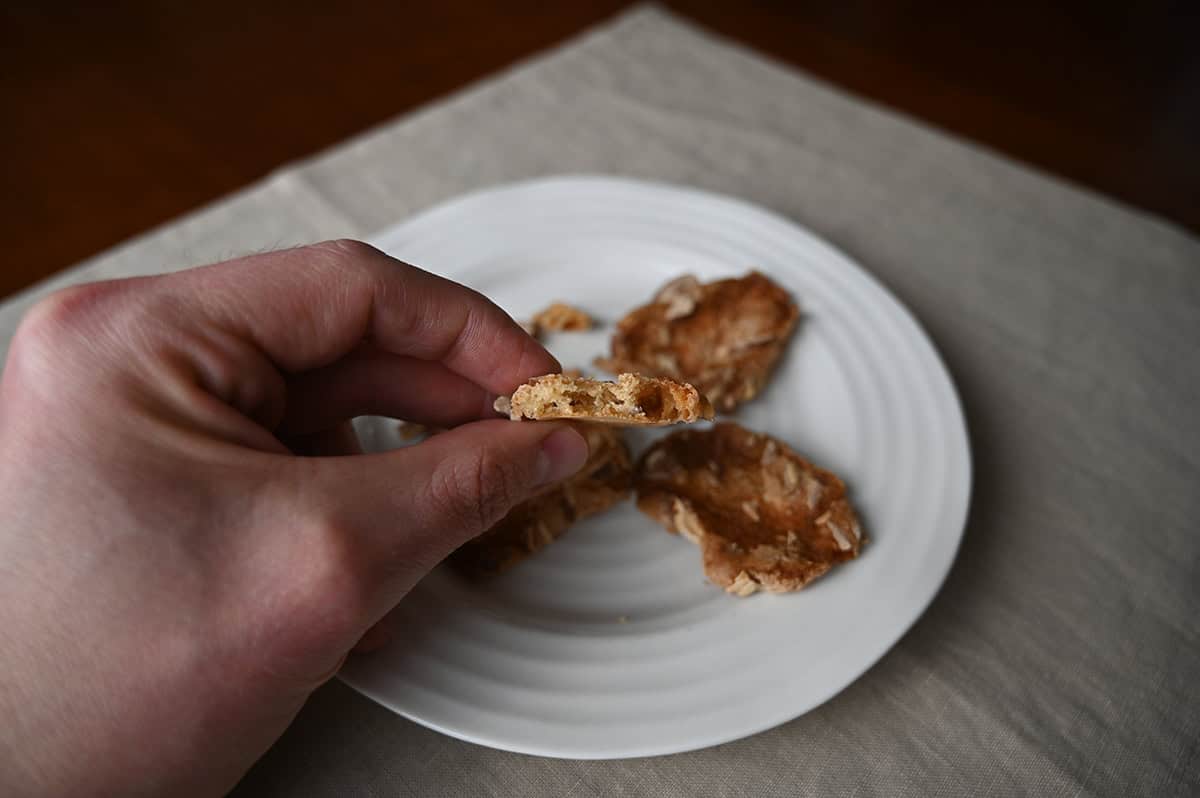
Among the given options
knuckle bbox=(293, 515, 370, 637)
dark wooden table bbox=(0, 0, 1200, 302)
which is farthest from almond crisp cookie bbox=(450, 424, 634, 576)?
dark wooden table bbox=(0, 0, 1200, 302)

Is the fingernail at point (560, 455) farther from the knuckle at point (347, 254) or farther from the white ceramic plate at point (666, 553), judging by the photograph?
the knuckle at point (347, 254)

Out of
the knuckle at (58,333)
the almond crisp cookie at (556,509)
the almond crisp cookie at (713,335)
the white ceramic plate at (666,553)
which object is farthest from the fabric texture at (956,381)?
the knuckle at (58,333)

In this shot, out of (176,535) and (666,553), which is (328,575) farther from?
(666,553)

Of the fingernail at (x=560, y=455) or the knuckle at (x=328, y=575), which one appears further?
the fingernail at (x=560, y=455)

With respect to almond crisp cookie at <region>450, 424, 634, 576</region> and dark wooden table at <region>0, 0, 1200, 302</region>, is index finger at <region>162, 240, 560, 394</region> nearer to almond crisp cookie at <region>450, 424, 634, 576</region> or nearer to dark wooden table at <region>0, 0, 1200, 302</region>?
almond crisp cookie at <region>450, 424, 634, 576</region>

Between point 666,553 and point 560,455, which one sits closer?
point 560,455

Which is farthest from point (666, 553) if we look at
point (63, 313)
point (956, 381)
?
point (63, 313)
